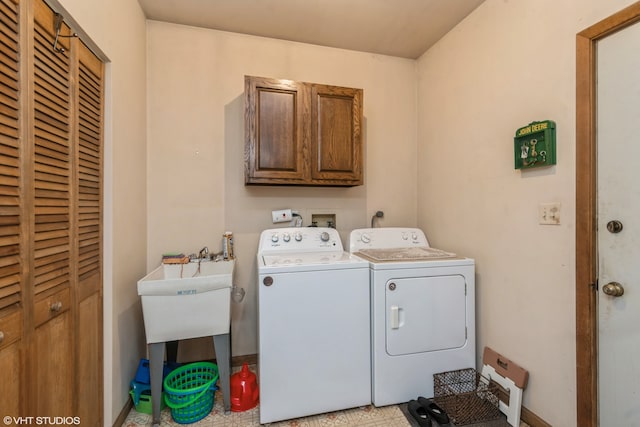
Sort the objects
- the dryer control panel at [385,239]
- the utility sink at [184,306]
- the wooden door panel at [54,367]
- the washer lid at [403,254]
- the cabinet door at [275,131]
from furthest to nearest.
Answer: the dryer control panel at [385,239], the cabinet door at [275,131], the washer lid at [403,254], the utility sink at [184,306], the wooden door panel at [54,367]

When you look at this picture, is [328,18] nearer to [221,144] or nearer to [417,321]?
[221,144]

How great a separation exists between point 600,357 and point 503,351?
0.53 m

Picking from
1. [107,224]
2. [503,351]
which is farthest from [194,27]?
[503,351]

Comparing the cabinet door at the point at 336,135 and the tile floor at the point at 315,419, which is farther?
the cabinet door at the point at 336,135

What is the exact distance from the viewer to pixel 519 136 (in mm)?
1588

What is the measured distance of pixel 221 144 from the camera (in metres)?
2.22

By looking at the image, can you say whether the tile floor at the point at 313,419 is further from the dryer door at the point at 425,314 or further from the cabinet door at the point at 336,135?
the cabinet door at the point at 336,135

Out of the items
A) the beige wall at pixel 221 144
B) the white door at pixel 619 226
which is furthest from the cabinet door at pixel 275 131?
the white door at pixel 619 226

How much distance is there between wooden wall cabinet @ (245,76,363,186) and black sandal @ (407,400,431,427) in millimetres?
1509

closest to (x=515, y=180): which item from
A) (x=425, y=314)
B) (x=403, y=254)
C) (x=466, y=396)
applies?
(x=403, y=254)

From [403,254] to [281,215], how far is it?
3.29 feet

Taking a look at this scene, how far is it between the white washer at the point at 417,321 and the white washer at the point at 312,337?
0.09 m

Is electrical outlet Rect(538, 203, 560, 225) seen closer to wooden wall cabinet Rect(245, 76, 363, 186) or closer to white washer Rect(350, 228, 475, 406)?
white washer Rect(350, 228, 475, 406)

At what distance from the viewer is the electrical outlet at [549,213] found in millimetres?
1420
